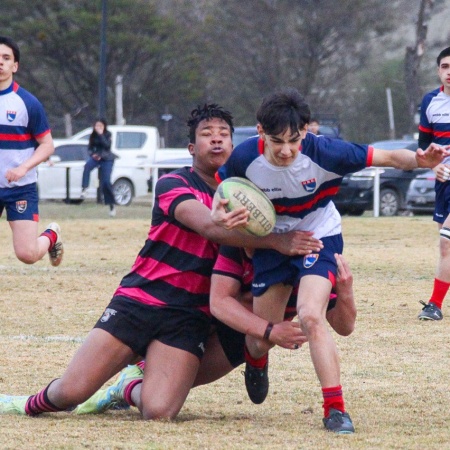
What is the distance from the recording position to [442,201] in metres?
9.05

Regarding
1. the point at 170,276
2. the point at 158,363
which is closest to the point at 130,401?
the point at 158,363

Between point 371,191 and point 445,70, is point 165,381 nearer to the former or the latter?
point 445,70

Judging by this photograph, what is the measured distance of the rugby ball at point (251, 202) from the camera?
5117 millimetres

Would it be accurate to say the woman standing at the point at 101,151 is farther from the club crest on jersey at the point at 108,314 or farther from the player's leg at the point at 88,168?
the club crest on jersey at the point at 108,314

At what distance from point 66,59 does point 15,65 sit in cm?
3809

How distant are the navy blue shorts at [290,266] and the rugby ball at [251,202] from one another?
19 centimetres

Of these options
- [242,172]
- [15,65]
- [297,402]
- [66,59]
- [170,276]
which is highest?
[66,59]

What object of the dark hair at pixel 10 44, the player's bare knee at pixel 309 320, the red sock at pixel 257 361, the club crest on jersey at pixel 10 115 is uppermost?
the dark hair at pixel 10 44

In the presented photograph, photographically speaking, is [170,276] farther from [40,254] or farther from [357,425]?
[40,254]

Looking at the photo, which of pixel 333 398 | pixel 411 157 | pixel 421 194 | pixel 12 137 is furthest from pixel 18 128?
pixel 421 194

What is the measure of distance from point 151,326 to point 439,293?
12.1 feet

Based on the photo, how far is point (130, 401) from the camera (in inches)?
223

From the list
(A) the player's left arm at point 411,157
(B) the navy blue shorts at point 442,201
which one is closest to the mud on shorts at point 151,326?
(A) the player's left arm at point 411,157

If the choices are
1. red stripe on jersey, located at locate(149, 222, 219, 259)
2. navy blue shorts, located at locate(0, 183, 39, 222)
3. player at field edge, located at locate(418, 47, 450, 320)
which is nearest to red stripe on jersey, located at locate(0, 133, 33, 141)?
navy blue shorts, located at locate(0, 183, 39, 222)
